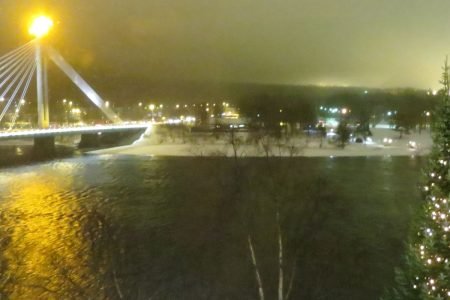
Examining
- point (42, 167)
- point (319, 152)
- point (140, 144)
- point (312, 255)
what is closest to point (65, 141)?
point (140, 144)

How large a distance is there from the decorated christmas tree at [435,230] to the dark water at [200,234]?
17cm

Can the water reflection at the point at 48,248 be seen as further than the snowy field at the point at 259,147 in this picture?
No

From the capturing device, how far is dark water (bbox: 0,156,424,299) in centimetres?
389

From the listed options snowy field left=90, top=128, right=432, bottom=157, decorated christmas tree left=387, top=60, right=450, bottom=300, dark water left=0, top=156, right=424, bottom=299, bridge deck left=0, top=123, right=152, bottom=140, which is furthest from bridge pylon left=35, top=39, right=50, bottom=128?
decorated christmas tree left=387, top=60, right=450, bottom=300

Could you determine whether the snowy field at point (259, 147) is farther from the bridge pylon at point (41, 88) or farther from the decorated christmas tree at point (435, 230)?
the decorated christmas tree at point (435, 230)

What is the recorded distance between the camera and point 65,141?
21.3 meters

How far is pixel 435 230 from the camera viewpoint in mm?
1346

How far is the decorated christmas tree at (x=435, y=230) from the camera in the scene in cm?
132

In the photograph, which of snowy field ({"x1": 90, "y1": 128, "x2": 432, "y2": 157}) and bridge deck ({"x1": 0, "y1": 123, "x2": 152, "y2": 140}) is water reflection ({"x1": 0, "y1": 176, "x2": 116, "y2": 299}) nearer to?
bridge deck ({"x1": 0, "y1": 123, "x2": 152, "y2": 140})

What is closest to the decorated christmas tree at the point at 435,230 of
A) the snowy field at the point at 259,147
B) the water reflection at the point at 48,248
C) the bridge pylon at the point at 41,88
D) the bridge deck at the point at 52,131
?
the water reflection at the point at 48,248

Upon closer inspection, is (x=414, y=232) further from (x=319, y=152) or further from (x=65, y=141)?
(x=65, y=141)

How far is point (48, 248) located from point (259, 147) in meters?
8.75

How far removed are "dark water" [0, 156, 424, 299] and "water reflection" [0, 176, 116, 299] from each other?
1 cm

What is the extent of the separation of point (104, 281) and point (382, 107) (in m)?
24.2
